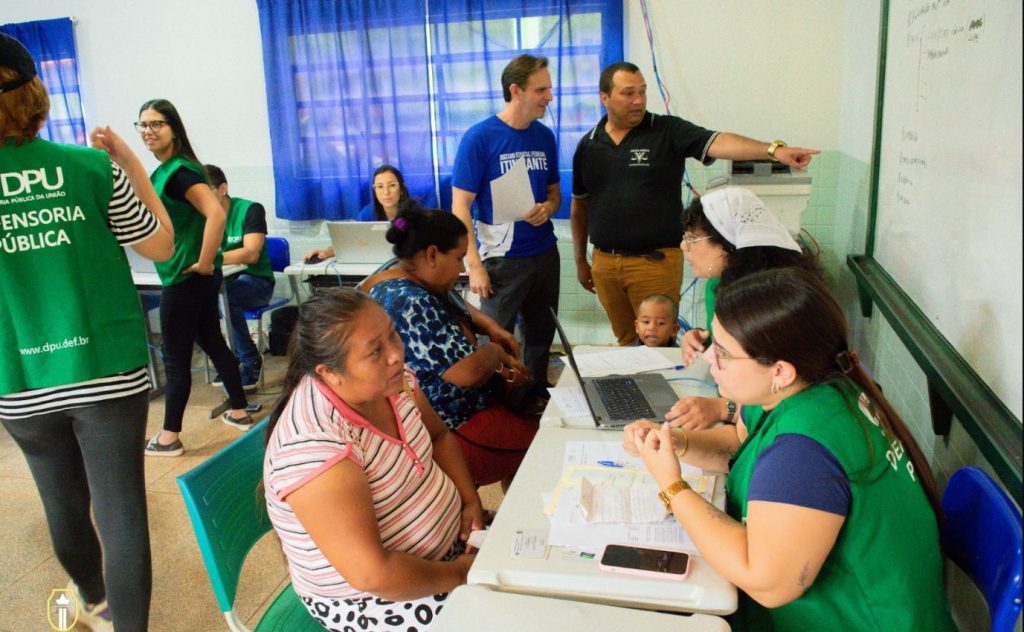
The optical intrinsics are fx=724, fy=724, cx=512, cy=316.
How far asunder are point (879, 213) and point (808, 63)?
2007 mm

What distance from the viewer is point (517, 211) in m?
2.98

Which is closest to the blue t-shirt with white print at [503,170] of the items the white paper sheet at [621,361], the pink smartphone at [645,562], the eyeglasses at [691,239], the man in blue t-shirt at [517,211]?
the man in blue t-shirt at [517,211]

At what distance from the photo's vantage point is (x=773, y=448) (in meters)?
1.05

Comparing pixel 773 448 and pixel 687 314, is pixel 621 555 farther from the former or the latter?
pixel 687 314

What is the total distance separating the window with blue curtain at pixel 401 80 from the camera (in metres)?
4.01

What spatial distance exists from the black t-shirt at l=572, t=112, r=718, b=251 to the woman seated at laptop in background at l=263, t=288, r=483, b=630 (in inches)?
69.1

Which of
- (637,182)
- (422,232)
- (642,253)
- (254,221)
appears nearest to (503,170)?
(637,182)

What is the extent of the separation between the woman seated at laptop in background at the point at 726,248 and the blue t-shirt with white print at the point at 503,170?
1.01 meters

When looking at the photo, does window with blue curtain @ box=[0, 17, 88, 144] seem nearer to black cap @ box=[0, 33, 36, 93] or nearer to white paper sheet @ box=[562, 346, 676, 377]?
black cap @ box=[0, 33, 36, 93]

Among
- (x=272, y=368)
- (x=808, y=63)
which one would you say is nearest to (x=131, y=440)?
(x=272, y=368)

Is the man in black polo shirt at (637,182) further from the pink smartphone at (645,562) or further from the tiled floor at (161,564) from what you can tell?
the pink smartphone at (645,562)

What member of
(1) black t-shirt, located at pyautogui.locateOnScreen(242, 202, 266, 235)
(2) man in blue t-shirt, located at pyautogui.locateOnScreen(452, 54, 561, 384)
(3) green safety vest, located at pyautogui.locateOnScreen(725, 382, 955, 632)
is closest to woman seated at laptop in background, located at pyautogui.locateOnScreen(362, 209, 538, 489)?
(2) man in blue t-shirt, located at pyautogui.locateOnScreen(452, 54, 561, 384)

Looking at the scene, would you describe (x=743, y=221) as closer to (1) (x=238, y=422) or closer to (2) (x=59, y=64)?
(1) (x=238, y=422)

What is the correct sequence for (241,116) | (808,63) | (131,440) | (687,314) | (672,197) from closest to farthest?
1. (131,440)
2. (672,197)
3. (808,63)
4. (687,314)
5. (241,116)
